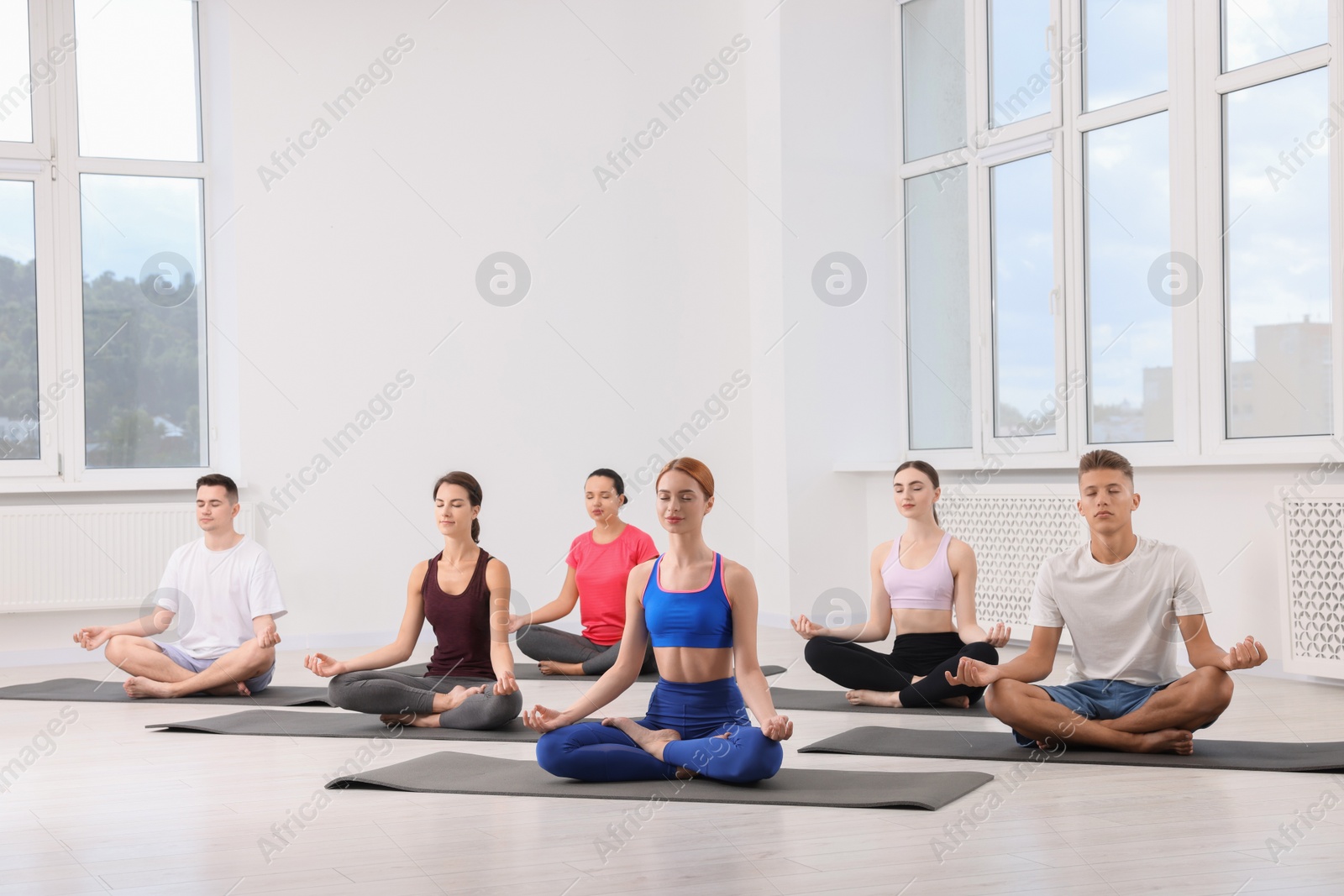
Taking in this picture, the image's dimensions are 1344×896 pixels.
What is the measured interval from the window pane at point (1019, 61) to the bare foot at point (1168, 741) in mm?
3916

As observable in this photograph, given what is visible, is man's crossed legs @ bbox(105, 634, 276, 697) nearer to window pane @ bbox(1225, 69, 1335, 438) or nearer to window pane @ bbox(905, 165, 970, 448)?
window pane @ bbox(905, 165, 970, 448)

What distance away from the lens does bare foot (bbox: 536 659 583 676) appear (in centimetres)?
557

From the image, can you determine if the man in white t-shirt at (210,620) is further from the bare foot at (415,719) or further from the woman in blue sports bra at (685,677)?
the woman in blue sports bra at (685,677)

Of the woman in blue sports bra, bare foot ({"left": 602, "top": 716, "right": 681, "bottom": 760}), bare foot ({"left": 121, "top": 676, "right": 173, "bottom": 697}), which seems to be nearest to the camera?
the woman in blue sports bra

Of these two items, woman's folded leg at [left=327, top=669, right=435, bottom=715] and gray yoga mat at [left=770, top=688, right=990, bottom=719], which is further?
gray yoga mat at [left=770, top=688, right=990, bottom=719]

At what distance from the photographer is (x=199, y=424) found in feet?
22.4

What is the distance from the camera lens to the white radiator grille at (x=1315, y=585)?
4.83m

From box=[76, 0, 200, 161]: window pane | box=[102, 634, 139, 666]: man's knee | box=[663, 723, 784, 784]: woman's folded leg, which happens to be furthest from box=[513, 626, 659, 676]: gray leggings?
box=[76, 0, 200, 161]: window pane

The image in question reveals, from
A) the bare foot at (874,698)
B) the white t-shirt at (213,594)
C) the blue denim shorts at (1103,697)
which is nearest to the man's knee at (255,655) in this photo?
the white t-shirt at (213,594)

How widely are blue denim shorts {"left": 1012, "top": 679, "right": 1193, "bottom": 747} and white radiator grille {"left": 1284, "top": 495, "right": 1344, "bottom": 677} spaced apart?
1.71 m

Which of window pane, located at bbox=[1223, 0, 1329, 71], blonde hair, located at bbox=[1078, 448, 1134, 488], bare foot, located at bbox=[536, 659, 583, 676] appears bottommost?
bare foot, located at bbox=[536, 659, 583, 676]

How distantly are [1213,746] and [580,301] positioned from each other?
4382 millimetres

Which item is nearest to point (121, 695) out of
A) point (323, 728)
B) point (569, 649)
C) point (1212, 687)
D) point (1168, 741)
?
point (323, 728)

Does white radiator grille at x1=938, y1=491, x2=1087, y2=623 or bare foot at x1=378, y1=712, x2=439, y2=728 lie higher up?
white radiator grille at x1=938, y1=491, x2=1087, y2=623
